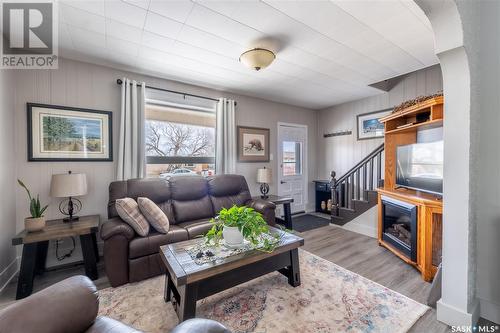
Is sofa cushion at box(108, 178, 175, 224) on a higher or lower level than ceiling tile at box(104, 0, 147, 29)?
lower

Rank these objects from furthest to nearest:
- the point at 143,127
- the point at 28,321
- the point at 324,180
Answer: the point at 324,180 → the point at 143,127 → the point at 28,321

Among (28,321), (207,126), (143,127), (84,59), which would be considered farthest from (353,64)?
(28,321)

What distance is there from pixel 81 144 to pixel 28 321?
2.53m

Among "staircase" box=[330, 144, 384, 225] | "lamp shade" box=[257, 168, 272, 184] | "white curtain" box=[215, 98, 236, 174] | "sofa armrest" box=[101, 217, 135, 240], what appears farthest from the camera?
"lamp shade" box=[257, 168, 272, 184]

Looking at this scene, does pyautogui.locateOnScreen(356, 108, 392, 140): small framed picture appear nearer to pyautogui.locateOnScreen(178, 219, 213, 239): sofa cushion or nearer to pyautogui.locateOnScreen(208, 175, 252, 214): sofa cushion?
pyautogui.locateOnScreen(208, 175, 252, 214): sofa cushion

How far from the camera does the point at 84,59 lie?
281 centimetres

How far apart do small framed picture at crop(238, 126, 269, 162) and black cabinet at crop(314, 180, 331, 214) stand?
158 centimetres

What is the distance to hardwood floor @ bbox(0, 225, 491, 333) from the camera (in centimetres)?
200

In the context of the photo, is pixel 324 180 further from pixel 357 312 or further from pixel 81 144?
pixel 81 144

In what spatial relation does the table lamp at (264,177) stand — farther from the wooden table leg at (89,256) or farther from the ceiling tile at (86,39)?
the ceiling tile at (86,39)

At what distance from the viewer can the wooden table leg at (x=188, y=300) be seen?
1565 millimetres

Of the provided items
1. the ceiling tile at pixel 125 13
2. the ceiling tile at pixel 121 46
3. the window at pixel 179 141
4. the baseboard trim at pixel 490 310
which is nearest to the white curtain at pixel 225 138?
the window at pixel 179 141

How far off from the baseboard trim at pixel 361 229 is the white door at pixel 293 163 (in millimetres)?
1443

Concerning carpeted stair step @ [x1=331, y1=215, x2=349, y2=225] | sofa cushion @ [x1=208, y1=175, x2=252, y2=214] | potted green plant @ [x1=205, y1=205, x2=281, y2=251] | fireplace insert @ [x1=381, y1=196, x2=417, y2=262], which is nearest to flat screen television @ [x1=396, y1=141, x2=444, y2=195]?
fireplace insert @ [x1=381, y1=196, x2=417, y2=262]
